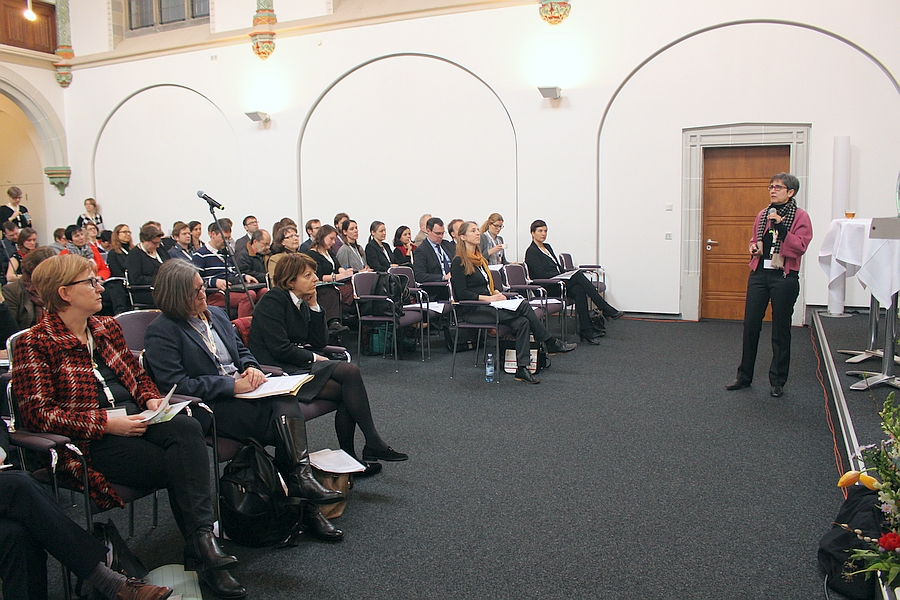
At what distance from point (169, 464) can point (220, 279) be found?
4.81 m

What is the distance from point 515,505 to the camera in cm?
323

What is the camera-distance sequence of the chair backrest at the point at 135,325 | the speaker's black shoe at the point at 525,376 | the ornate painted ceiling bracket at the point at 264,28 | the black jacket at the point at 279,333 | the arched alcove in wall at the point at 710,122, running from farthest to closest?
the ornate painted ceiling bracket at the point at 264,28 → the arched alcove in wall at the point at 710,122 → the speaker's black shoe at the point at 525,376 → the black jacket at the point at 279,333 → the chair backrest at the point at 135,325

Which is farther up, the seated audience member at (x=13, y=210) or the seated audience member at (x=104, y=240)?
the seated audience member at (x=13, y=210)

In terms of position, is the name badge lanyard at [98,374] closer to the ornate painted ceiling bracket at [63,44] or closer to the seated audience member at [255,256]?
the seated audience member at [255,256]

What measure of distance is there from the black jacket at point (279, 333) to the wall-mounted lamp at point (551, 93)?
591 centimetres

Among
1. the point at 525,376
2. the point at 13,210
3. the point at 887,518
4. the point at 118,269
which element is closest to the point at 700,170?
the point at 525,376

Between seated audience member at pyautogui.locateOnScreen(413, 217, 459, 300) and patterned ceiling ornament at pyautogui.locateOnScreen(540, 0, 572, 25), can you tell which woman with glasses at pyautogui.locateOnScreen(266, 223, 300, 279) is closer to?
seated audience member at pyautogui.locateOnScreen(413, 217, 459, 300)

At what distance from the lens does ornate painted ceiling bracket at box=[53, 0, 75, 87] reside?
12.1 meters

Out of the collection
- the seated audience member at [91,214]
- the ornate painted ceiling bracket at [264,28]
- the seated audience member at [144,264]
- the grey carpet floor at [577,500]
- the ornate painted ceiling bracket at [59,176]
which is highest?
the ornate painted ceiling bracket at [264,28]

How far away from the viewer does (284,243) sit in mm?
6492

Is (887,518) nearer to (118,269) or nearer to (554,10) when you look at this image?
(118,269)

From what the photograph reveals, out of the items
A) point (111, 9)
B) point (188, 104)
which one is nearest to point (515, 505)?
point (188, 104)

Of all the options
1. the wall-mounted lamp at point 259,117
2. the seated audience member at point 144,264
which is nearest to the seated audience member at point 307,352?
the seated audience member at point 144,264

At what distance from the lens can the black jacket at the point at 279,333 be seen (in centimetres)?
362
